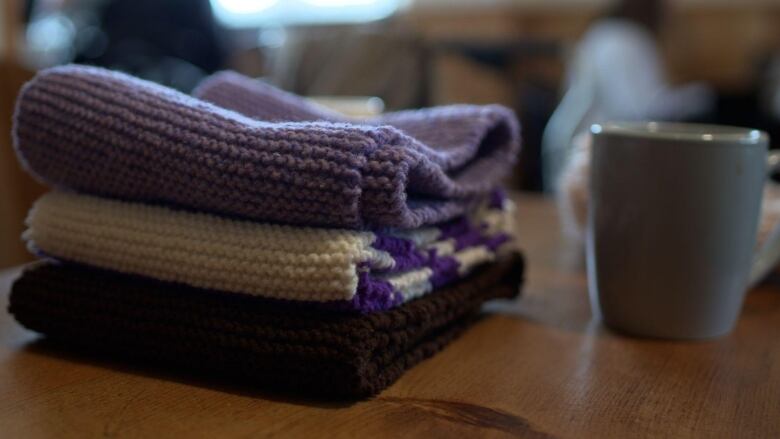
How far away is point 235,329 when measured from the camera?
14.5 inches

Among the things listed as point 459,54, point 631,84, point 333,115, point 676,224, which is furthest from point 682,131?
point 631,84

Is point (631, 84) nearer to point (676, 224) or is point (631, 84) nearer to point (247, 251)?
point (676, 224)

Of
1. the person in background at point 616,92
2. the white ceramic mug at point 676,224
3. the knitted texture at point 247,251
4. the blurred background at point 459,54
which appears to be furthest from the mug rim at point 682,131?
the person in background at point 616,92

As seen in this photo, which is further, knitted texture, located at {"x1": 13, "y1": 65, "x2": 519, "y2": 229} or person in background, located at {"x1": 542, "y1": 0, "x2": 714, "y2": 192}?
person in background, located at {"x1": 542, "y1": 0, "x2": 714, "y2": 192}

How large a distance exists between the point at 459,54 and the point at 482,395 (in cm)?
148

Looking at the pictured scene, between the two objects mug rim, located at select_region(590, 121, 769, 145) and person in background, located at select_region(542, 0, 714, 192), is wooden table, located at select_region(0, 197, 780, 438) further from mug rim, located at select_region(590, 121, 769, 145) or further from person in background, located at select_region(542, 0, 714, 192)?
person in background, located at select_region(542, 0, 714, 192)

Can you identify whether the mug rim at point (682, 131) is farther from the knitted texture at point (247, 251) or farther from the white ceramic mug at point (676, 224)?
the knitted texture at point (247, 251)

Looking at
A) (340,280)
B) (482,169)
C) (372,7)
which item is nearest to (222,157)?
(340,280)

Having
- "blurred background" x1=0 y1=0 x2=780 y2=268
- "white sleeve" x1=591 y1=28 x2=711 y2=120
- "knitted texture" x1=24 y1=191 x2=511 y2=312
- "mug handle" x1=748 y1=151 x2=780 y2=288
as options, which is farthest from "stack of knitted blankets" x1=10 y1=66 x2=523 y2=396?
"white sleeve" x1=591 y1=28 x2=711 y2=120

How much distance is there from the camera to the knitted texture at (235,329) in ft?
1.16

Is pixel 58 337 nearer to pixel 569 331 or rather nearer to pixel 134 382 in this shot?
pixel 134 382

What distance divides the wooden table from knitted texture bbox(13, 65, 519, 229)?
83 mm

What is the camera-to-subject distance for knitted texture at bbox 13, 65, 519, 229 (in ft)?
1.13

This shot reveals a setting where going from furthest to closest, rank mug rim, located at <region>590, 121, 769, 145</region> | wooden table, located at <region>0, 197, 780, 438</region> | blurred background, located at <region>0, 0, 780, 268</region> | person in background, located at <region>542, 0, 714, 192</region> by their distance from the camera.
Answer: person in background, located at <region>542, 0, 714, 192</region>, blurred background, located at <region>0, 0, 780, 268</region>, mug rim, located at <region>590, 121, 769, 145</region>, wooden table, located at <region>0, 197, 780, 438</region>
